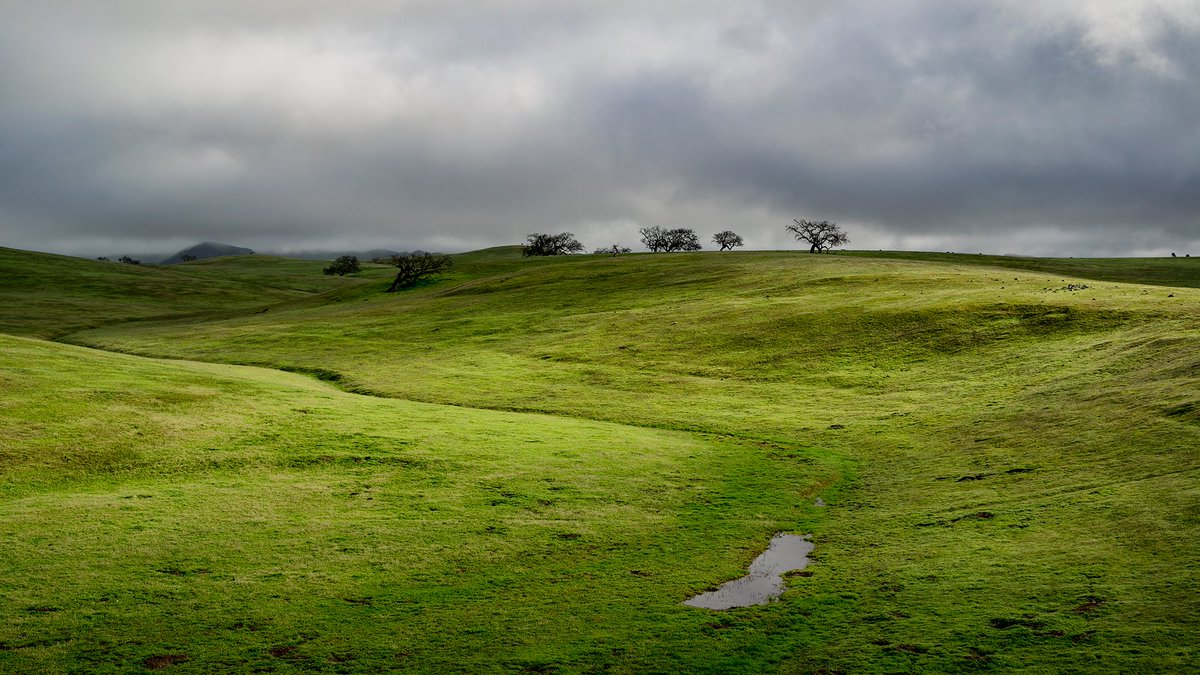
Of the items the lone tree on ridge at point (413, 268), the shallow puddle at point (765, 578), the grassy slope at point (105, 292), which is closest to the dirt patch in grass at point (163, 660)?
the shallow puddle at point (765, 578)

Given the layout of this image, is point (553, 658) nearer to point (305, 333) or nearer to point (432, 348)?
point (432, 348)

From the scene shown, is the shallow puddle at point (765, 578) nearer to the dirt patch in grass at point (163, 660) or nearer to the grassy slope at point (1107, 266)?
the dirt patch in grass at point (163, 660)

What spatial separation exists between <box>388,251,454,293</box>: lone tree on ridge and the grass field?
2455 inches

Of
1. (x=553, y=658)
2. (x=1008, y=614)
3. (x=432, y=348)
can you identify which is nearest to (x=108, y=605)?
(x=553, y=658)

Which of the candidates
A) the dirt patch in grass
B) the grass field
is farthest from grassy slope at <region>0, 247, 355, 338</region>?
the dirt patch in grass

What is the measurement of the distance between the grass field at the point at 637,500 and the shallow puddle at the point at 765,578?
434 millimetres

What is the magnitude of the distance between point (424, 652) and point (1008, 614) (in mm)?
10271

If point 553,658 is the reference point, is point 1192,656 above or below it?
above

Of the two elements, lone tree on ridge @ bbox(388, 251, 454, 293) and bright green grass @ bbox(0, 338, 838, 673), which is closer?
bright green grass @ bbox(0, 338, 838, 673)

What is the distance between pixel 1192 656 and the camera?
468 inches

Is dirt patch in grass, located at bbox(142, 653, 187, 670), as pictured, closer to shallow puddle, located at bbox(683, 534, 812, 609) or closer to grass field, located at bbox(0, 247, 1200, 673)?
grass field, located at bbox(0, 247, 1200, 673)

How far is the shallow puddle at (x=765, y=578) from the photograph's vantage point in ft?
53.6

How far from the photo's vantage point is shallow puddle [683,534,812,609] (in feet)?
53.6

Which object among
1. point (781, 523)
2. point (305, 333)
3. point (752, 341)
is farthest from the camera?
point (305, 333)
